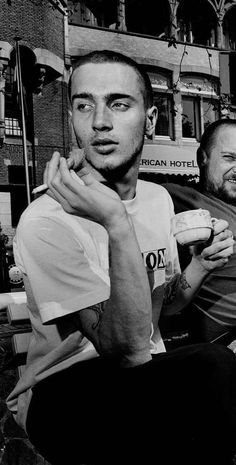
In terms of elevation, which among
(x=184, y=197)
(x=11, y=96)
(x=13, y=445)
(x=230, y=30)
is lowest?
(x=13, y=445)

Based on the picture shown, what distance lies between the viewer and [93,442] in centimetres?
149

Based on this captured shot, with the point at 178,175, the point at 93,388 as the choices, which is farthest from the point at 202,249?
the point at 178,175

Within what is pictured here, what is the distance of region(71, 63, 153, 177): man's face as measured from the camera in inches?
74.3

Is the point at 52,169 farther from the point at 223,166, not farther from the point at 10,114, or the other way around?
the point at 10,114


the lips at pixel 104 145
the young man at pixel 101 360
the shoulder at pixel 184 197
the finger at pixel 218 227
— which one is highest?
the lips at pixel 104 145

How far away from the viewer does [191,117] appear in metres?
19.0

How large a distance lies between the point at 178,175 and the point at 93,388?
1535 centimetres

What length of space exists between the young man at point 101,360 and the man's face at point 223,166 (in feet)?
4.13

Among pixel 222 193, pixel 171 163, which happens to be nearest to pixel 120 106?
pixel 222 193

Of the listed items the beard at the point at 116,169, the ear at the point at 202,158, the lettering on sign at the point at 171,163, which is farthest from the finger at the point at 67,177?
the lettering on sign at the point at 171,163

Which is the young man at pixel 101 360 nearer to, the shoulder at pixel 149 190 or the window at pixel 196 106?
the shoulder at pixel 149 190

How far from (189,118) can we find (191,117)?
0.13 metres

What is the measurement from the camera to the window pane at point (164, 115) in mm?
18255

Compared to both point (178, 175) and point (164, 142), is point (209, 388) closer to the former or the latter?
point (178, 175)
